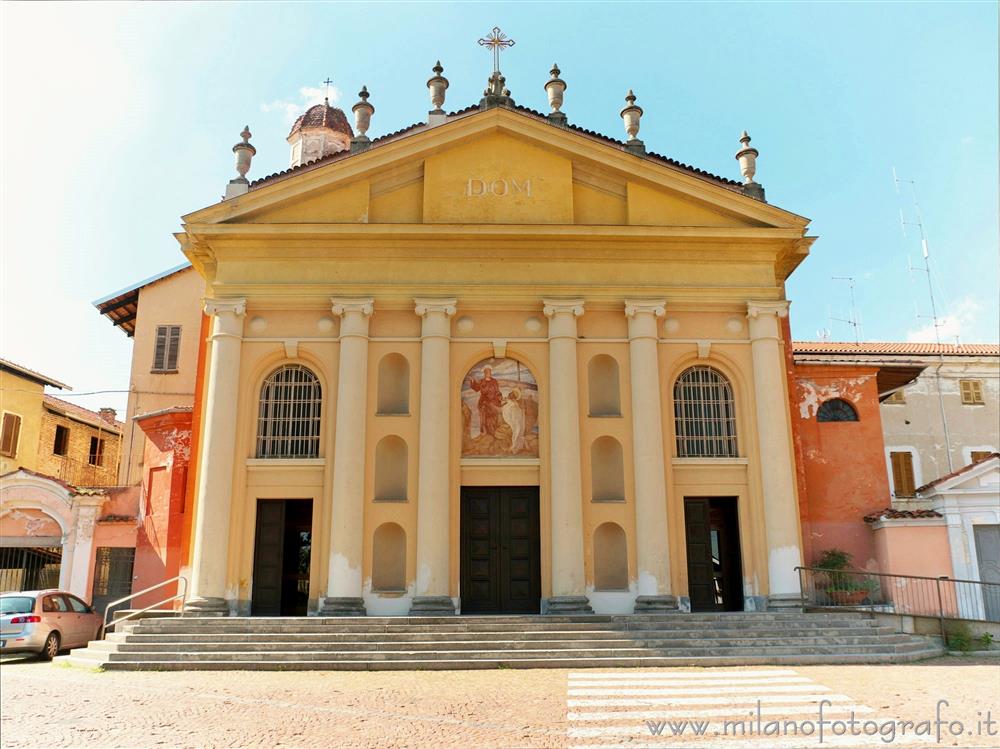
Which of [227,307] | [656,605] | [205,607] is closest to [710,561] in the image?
[656,605]

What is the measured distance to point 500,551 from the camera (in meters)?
17.5

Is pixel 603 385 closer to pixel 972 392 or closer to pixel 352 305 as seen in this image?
pixel 352 305

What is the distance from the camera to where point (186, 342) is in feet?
81.4

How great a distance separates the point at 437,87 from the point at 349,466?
9479 millimetres

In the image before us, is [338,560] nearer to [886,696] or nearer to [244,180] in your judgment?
[244,180]

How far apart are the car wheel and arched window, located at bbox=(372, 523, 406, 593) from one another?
578 cm

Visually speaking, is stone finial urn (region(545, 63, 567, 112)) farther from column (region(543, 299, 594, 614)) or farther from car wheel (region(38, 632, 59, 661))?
car wheel (region(38, 632, 59, 661))

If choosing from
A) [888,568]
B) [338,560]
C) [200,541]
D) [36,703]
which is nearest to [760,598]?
[888,568]

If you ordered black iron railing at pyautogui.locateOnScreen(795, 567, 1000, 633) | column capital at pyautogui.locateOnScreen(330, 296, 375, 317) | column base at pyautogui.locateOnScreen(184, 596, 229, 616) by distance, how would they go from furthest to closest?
column capital at pyautogui.locateOnScreen(330, 296, 375, 317)
black iron railing at pyautogui.locateOnScreen(795, 567, 1000, 633)
column base at pyautogui.locateOnScreen(184, 596, 229, 616)

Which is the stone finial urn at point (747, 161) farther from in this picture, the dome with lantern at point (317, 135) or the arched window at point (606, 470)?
the dome with lantern at point (317, 135)

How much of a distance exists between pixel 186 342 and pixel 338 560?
36.5 feet

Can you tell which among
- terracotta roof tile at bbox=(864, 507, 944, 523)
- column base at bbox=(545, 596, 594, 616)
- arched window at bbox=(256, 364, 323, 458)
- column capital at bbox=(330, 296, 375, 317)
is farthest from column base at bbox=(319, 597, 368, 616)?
terracotta roof tile at bbox=(864, 507, 944, 523)

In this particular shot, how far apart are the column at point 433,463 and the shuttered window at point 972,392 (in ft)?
70.8

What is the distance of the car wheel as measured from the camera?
14.7 metres
